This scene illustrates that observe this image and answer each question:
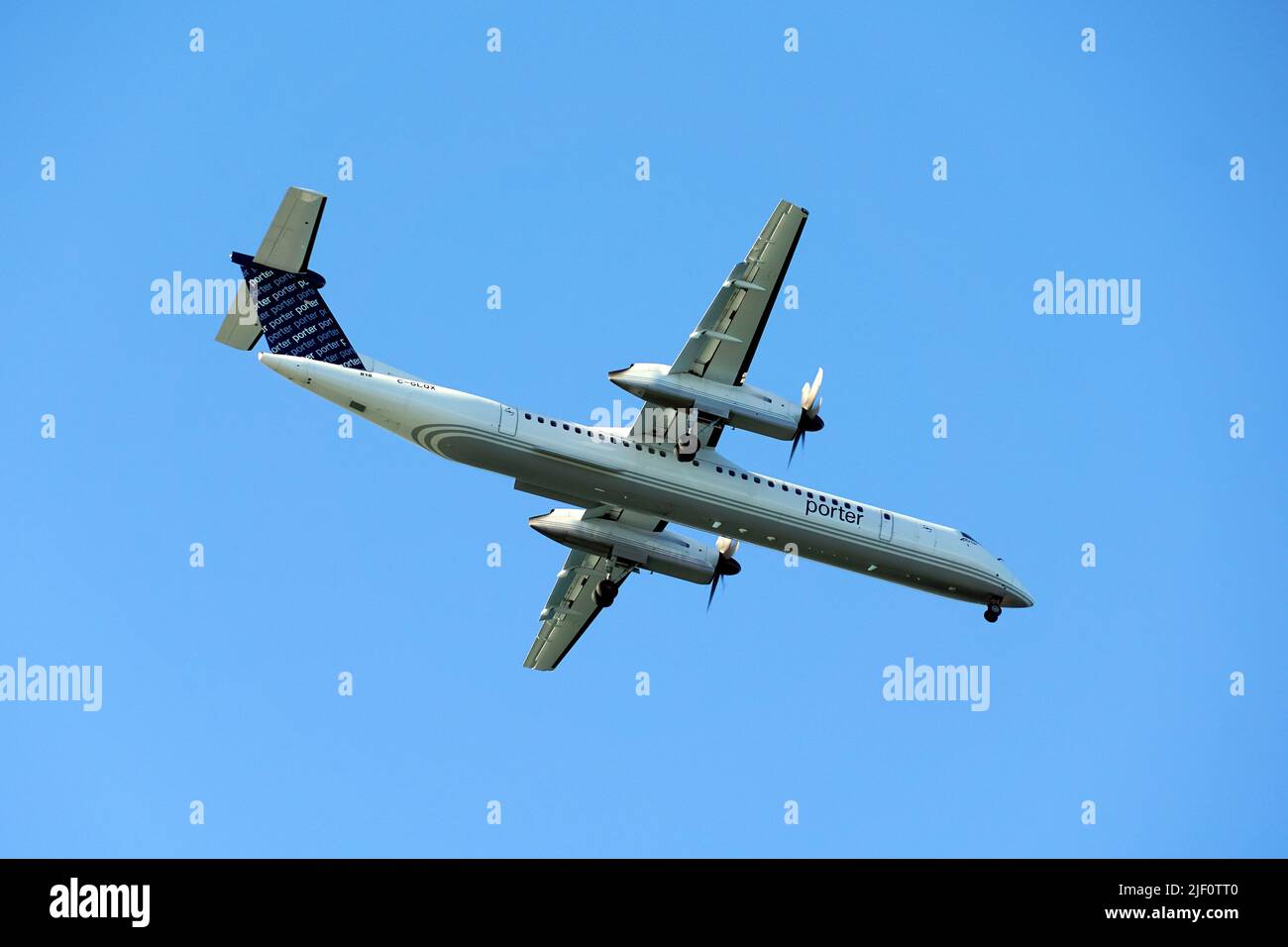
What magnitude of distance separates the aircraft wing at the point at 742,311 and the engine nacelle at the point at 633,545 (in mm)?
4937

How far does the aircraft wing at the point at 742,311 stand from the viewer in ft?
106

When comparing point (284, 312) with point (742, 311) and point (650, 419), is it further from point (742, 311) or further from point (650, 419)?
point (742, 311)

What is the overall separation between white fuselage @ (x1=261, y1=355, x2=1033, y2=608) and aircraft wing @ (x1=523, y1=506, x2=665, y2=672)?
18.6ft

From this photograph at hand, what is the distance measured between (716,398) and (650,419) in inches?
61.6

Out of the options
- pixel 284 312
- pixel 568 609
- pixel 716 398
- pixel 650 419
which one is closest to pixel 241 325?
pixel 284 312

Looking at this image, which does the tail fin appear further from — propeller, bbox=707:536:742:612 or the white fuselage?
propeller, bbox=707:536:742:612

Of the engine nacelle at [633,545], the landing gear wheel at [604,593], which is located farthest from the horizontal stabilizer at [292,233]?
the landing gear wheel at [604,593]

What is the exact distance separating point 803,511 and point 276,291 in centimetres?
1294

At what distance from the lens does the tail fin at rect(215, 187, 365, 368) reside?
106 feet

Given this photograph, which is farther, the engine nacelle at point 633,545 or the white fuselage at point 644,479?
the engine nacelle at point 633,545

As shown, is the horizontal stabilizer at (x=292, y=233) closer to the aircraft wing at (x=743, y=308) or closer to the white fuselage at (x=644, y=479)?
the white fuselage at (x=644, y=479)
